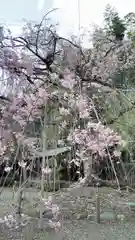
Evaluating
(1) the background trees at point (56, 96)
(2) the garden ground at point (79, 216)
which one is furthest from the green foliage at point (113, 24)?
(2) the garden ground at point (79, 216)

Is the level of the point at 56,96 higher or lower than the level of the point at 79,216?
higher

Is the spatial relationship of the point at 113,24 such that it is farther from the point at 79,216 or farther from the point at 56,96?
the point at 79,216

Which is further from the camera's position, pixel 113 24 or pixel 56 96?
pixel 113 24

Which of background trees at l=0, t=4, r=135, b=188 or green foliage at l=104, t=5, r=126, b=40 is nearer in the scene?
background trees at l=0, t=4, r=135, b=188

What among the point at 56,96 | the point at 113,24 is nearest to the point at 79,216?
the point at 56,96

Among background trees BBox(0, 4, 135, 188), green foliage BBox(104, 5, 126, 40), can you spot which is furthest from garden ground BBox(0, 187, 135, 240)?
green foliage BBox(104, 5, 126, 40)

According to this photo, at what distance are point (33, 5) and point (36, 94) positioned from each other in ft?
1.13

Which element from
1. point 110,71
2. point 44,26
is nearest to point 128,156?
point 110,71

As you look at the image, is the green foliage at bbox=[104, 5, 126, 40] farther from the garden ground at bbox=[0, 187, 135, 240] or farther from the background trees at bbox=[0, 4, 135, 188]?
the garden ground at bbox=[0, 187, 135, 240]

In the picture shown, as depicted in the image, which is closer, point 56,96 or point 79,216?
point 56,96

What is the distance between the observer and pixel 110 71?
976 millimetres

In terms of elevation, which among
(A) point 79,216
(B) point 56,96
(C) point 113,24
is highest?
(C) point 113,24

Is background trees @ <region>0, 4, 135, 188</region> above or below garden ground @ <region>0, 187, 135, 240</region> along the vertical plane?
above

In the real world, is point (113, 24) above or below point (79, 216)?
above
